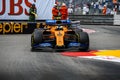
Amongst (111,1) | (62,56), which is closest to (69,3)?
(111,1)

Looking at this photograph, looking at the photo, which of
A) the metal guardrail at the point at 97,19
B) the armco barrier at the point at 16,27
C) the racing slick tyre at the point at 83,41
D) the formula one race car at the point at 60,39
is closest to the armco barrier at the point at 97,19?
the metal guardrail at the point at 97,19

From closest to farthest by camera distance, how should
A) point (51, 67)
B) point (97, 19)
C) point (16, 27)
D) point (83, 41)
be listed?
point (51, 67) < point (83, 41) < point (16, 27) < point (97, 19)

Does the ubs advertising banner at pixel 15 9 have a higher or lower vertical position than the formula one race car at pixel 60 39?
higher

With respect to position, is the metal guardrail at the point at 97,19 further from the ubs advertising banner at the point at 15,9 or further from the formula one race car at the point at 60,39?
the formula one race car at the point at 60,39

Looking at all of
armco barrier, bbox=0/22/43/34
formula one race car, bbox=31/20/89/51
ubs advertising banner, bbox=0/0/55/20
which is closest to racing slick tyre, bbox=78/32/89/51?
formula one race car, bbox=31/20/89/51

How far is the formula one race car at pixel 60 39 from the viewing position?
14641mm

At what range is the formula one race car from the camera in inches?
576

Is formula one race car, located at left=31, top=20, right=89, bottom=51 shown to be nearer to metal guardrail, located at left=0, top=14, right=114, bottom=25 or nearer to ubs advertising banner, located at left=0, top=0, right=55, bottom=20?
ubs advertising banner, located at left=0, top=0, right=55, bottom=20

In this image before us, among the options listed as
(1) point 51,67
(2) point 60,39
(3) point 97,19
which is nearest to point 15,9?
(3) point 97,19

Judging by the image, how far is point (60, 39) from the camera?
14.7 meters

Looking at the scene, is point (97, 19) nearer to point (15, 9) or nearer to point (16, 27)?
point (15, 9)

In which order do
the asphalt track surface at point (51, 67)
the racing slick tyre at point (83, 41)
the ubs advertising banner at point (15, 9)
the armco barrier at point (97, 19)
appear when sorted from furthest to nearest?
1. the armco barrier at point (97, 19)
2. the ubs advertising banner at point (15, 9)
3. the racing slick tyre at point (83, 41)
4. the asphalt track surface at point (51, 67)

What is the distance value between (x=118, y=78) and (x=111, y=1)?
3420 cm

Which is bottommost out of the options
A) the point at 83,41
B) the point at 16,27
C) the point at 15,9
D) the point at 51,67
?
the point at 51,67
